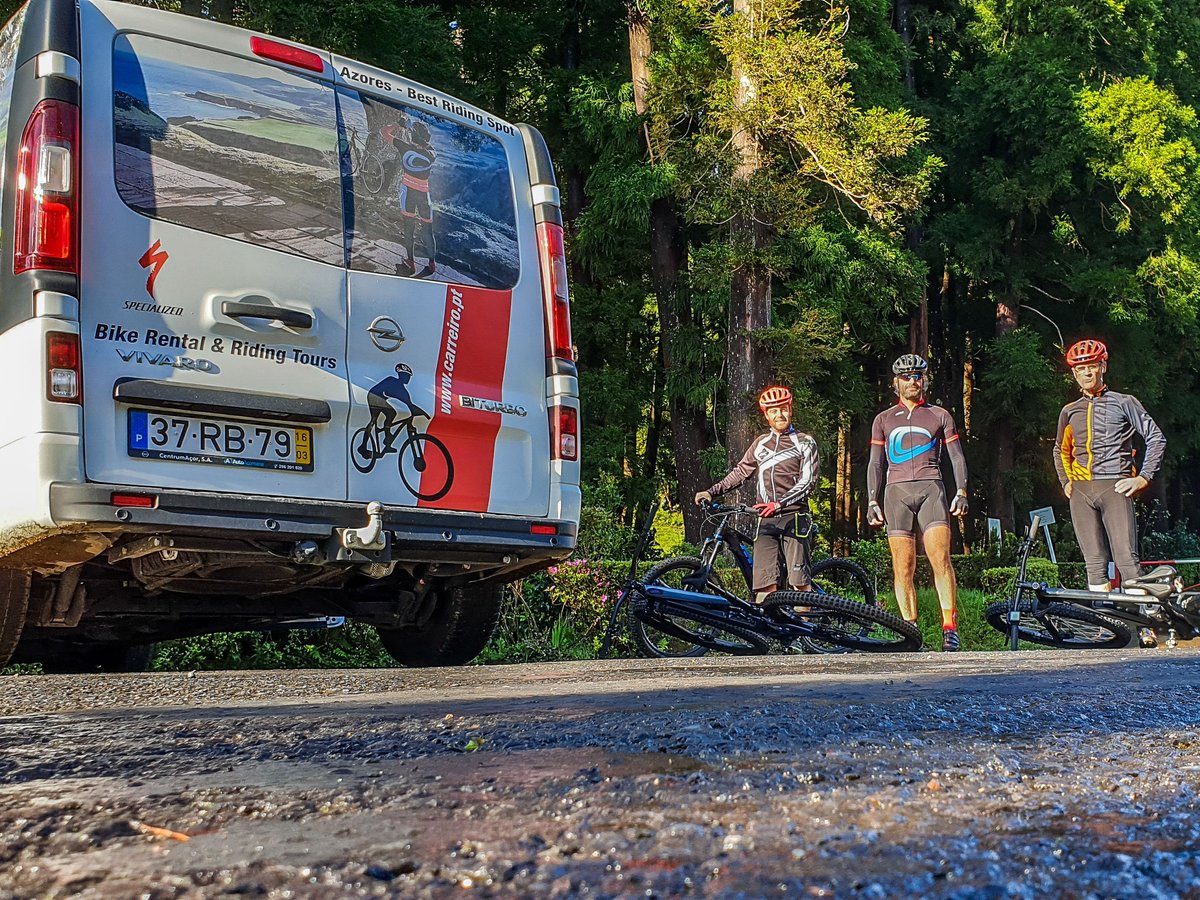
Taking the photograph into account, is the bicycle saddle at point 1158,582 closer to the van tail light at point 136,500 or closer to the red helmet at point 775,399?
the red helmet at point 775,399

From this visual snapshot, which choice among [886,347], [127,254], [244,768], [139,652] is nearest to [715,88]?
[886,347]

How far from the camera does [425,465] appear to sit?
5.33 meters

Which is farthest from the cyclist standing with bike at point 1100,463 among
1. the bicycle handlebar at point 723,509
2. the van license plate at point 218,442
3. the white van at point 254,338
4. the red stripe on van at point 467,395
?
the van license plate at point 218,442

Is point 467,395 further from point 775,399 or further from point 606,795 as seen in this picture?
point 775,399

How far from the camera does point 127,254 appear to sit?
4637 mm

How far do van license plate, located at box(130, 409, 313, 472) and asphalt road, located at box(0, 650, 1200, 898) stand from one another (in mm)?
1023

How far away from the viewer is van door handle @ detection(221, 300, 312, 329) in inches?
190

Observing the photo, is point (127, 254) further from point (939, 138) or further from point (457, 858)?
point (939, 138)

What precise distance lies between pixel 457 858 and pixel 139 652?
6251 millimetres

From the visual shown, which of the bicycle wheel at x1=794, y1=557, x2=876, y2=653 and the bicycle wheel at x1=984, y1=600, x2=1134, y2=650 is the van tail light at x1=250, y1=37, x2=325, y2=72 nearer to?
the bicycle wheel at x1=794, y1=557, x2=876, y2=653

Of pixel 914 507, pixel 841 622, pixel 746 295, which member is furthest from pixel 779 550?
pixel 746 295

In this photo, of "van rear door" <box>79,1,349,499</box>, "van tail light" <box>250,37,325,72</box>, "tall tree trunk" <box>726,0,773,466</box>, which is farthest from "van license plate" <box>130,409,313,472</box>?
"tall tree trunk" <box>726,0,773,466</box>

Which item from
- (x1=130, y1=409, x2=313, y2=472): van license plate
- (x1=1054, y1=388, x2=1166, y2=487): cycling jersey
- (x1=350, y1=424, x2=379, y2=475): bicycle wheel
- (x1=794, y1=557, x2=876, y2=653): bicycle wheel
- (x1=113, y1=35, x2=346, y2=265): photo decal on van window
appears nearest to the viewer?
(x1=130, y1=409, x2=313, y2=472): van license plate

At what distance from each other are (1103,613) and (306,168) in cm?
646
